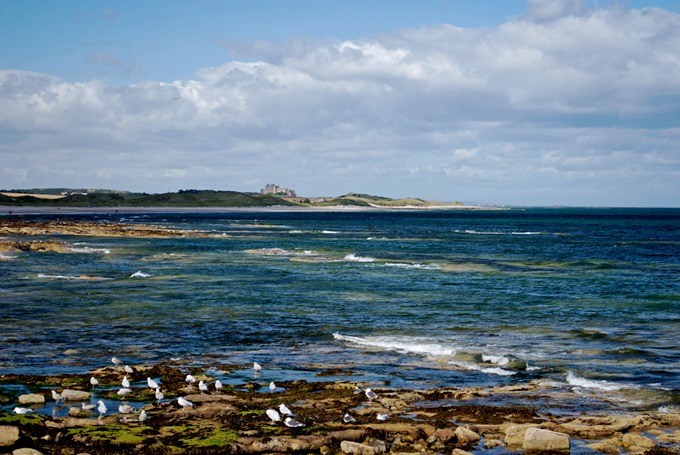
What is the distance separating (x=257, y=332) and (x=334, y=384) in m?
9.51

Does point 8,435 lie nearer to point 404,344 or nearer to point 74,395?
point 74,395

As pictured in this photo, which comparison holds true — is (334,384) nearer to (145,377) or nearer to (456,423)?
(456,423)

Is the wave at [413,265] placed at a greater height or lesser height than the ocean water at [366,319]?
greater

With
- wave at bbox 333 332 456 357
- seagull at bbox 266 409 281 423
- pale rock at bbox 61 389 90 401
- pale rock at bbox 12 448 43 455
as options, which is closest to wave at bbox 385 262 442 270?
wave at bbox 333 332 456 357

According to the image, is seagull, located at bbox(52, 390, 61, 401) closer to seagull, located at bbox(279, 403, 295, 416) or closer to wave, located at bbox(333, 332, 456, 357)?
seagull, located at bbox(279, 403, 295, 416)

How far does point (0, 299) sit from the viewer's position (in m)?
35.0

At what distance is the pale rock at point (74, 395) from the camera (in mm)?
16797

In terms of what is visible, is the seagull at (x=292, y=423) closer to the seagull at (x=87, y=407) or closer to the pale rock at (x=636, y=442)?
the seagull at (x=87, y=407)

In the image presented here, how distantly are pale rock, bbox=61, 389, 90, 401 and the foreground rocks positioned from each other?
25 millimetres

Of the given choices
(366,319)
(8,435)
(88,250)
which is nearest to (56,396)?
(8,435)

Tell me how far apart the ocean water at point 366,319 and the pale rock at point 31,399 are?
3549mm

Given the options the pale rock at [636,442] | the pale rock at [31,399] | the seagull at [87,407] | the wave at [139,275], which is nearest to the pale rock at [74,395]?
the pale rock at [31,399]

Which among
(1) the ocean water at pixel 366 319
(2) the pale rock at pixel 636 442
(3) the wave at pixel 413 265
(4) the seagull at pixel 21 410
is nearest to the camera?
(2) the pale rock at pixel 636 442

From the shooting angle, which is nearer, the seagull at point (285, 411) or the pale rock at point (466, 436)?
the pale rock at point (466, 436)
